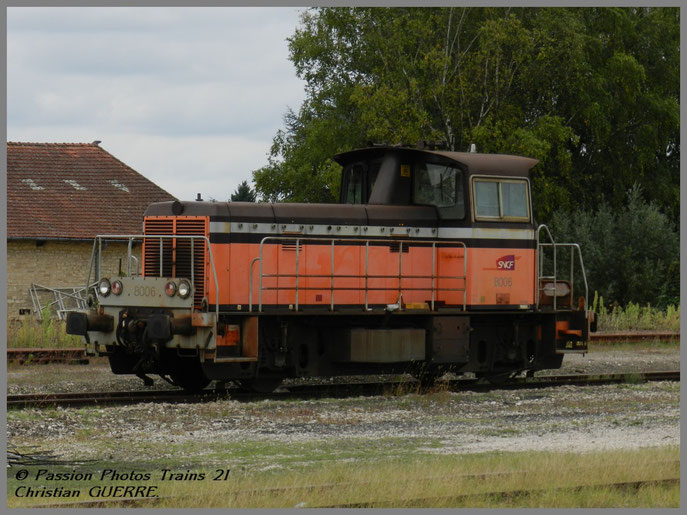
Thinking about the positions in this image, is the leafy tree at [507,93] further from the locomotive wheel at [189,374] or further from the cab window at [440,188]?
the locomotive wheel at [189,374]

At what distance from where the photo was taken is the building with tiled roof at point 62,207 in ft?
92.6

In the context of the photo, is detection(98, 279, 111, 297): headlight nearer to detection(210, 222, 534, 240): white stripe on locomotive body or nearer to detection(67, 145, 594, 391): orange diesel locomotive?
detection(67, 145, 594, 391): orange diesel locomotive

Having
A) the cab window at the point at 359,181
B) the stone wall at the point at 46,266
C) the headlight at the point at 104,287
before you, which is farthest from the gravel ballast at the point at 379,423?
the stone wall at the point at 46,266

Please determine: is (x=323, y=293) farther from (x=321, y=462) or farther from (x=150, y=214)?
(x=321, y=462)

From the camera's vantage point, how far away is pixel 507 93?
31641mm

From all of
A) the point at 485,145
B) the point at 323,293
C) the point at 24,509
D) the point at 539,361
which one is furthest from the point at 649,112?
the point at 24,509

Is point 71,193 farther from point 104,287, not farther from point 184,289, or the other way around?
point 184,289

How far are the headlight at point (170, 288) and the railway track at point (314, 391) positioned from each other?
140cm

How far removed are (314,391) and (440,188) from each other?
136 inches

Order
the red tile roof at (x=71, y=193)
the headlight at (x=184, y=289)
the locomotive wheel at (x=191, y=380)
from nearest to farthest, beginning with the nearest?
the headlight at (x=184, y=289) < the locomotive wheel at (x=191, y=380) < the red tile roof at (x=71, y=193)

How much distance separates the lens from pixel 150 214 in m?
14.8

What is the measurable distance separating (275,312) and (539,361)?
4557mm

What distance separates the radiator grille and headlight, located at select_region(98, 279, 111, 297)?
54cm

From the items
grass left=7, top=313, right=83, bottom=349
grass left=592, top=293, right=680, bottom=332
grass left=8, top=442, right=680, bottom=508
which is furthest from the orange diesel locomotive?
grass left=592, top=293, right=680, bottom=332
